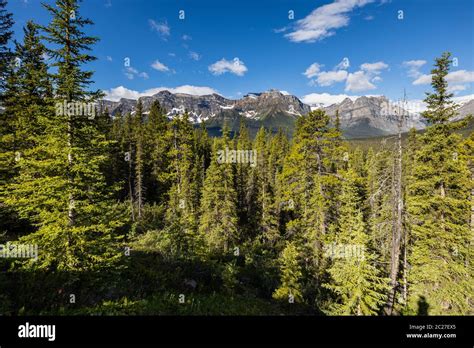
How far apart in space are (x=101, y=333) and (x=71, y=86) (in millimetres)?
10443

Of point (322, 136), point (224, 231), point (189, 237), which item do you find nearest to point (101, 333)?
point (189, 237)

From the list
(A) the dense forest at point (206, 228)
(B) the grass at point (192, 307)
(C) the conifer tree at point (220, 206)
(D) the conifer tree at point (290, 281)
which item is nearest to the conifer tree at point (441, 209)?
(A) the dense forest at point (206, 228)

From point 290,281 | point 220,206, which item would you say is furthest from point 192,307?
point 220,206

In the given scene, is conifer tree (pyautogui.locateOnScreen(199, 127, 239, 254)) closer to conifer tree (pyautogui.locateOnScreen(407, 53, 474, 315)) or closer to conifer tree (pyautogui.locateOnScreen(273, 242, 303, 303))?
conifer tree (pyautogui.locateOnScreen(273, 242, 303, 303))

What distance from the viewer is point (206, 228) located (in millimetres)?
30594

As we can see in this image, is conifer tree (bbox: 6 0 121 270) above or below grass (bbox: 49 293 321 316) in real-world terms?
above

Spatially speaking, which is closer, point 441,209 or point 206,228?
point 441,209

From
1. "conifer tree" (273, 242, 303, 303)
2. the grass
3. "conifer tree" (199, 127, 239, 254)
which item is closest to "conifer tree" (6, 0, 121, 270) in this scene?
the grass

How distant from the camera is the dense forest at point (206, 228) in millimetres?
9977

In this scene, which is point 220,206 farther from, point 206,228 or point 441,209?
point 441,209

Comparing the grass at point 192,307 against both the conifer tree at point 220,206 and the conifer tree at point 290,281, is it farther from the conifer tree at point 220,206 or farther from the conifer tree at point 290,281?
the conifer tree at point 220,206

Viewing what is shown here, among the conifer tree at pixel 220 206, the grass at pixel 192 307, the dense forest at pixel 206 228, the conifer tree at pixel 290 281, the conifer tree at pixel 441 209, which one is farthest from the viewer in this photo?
the conifer tree at pixel 220 206

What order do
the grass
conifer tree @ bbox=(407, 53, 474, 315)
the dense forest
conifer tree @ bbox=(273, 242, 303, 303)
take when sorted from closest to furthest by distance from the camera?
the grass < the dense forest < conifer tree @ bbox=(273, 242, 303, 303) < conifer tree @ bbox=(407, 53, 474, 315)

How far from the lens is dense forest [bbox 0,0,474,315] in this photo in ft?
32.7
